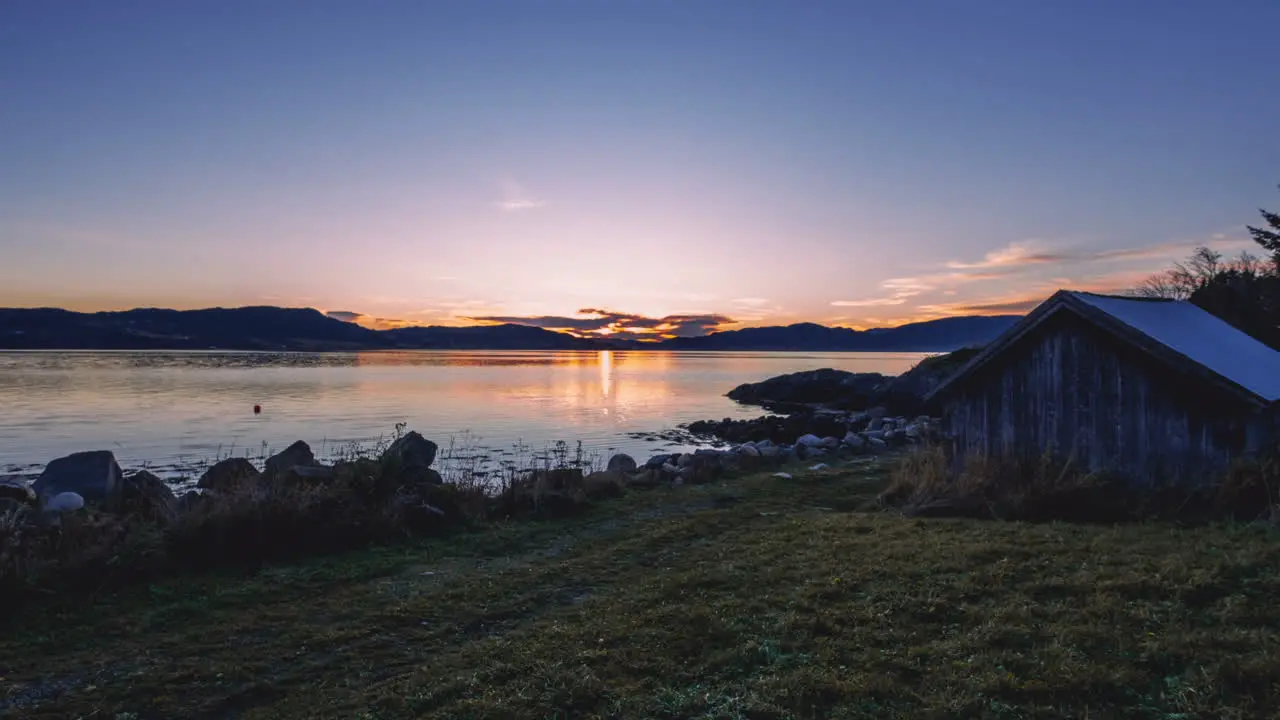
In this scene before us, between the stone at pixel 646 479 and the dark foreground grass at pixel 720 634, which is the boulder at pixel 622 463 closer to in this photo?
the stone at pixel 646 479

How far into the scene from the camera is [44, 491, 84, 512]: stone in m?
14.6

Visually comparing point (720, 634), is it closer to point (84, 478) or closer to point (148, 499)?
point (148, 499)

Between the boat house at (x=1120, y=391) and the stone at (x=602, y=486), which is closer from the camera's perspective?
the boat house at (x=1120, y=391)

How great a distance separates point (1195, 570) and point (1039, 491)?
4.20m

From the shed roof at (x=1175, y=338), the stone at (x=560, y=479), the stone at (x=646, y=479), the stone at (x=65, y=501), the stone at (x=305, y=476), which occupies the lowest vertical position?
A: the stone at (x=646, y=479)

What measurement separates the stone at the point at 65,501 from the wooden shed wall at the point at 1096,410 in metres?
18.2

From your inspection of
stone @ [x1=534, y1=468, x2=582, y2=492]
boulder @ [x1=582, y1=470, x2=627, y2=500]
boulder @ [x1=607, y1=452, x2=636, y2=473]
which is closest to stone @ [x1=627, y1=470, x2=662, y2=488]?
boulder @ [x1=582, y1=470, x2=627, y2=500]

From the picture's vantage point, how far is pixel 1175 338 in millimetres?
12938

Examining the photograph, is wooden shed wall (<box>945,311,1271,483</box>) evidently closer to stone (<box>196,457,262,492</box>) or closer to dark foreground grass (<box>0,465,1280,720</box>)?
dark foreground grass (<box>0,465,1280,720</box>)

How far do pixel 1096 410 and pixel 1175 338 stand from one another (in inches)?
73.6

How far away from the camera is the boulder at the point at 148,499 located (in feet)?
38.1

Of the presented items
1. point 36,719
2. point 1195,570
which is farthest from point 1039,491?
point 36,719

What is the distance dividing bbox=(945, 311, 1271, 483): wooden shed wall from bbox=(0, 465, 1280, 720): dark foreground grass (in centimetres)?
277

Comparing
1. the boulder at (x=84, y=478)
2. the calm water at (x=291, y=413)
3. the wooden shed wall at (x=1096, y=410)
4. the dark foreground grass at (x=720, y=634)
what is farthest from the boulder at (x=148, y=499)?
the wooden shed wall at (x=1096, y=410)
